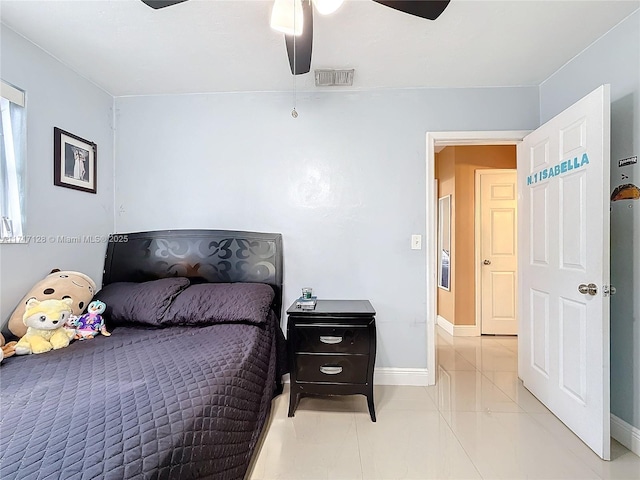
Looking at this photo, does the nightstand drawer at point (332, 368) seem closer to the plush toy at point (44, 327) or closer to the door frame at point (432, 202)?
the door frame at point (432, 202)

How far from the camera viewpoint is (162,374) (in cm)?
136

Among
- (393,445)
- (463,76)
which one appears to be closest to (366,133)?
(463,76)

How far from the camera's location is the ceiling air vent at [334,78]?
7.57 ft

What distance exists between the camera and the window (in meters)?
1.87

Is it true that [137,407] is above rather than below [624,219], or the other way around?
below

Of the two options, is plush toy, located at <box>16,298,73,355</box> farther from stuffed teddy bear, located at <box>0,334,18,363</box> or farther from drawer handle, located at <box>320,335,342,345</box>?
drawer handle, located at <box>320,335,342,345</box>

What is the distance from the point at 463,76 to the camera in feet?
7.82

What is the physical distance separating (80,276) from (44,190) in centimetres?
61

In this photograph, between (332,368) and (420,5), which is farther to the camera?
(332,368)

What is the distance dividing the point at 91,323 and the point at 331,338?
154 centimetres

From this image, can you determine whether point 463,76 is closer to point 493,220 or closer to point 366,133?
point 366,133

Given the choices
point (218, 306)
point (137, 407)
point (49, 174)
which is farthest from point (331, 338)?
point (49, 174)

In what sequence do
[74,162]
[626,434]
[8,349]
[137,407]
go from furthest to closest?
[74,162]
[626,434]
[8,349]
[137,407]

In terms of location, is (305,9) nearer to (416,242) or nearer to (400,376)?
(416,242)
